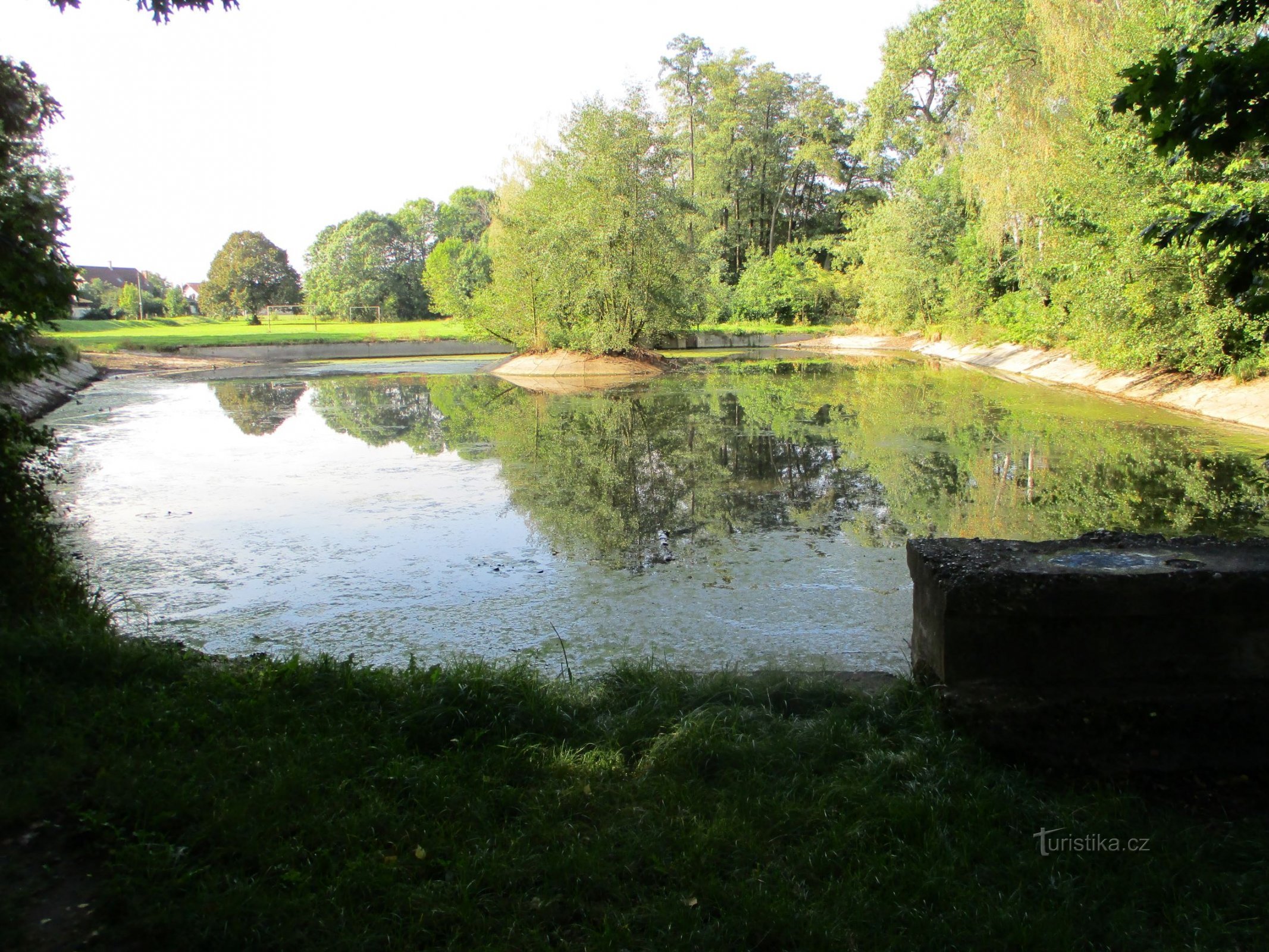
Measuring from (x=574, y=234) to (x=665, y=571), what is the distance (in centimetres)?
2605

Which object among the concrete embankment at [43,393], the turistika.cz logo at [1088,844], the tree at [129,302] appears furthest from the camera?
the tree at [129,302]

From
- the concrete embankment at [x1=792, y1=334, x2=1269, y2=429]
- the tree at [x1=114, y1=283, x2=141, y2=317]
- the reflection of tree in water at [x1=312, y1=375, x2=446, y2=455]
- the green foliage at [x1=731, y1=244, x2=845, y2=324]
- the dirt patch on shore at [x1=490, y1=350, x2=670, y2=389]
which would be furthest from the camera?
the tree at [x1=114, y1=283, x2=141, y2=317]

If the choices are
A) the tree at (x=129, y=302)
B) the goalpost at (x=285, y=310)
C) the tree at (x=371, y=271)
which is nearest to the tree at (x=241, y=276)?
the goalpost at (x=285, y=310)

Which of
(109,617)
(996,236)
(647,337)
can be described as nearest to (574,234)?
(647,337)

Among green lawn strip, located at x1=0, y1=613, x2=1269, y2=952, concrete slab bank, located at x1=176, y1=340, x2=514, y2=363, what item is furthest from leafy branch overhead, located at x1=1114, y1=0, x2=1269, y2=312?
concrete slab bank, located at x1=176, y1=340, x2=514, y2=363

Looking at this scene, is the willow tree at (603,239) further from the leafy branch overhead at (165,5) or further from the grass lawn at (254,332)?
the leafy branch overhead at (165,5)

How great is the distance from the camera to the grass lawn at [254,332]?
44.6 meters

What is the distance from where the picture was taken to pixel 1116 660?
388 centimetres

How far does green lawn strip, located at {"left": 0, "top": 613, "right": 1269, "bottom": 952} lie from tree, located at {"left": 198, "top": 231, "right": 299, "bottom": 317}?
75036mm

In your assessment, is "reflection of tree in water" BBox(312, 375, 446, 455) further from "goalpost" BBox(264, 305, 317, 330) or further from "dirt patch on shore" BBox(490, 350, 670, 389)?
"goalpost" BBox(264, 305, 317, 330)

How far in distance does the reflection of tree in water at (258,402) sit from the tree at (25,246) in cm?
1241

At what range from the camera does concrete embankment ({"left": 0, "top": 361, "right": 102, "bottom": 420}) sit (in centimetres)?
1961

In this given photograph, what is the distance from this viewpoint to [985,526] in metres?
9.05

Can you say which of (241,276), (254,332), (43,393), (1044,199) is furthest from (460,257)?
(1044,199)
